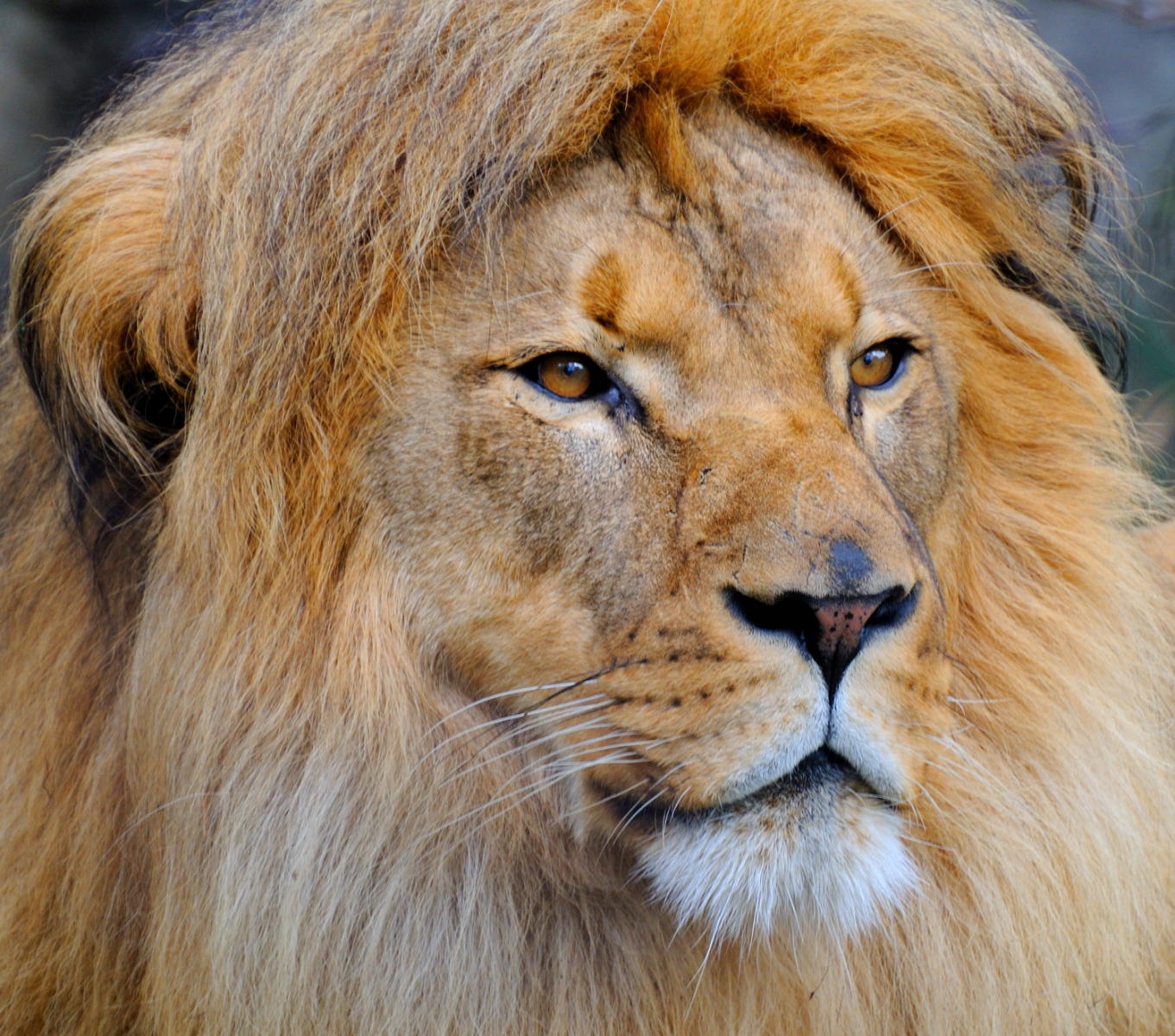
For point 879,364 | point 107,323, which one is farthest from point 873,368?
point 107,323

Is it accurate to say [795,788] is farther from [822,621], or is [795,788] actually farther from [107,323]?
[107,323]

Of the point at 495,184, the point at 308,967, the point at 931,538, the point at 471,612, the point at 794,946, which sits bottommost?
the point at 308,967

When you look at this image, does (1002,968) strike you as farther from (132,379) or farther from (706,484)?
(132,379)

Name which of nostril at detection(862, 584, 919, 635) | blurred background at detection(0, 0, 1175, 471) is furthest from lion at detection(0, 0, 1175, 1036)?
blurred background at detection(0, 0, 1175, 471)

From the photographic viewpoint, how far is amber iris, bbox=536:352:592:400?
165cm

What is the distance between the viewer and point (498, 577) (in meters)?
1.62

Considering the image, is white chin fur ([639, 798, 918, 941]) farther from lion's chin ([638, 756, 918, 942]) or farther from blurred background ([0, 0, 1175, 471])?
blurred background ([0, 0, 1175, 471])

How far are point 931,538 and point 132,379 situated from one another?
40.1 inches

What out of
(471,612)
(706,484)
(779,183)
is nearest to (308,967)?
(471,612)

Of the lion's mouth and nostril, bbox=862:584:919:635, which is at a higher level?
nostril, bbox=862:584:919:635

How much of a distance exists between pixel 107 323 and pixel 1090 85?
248 cm

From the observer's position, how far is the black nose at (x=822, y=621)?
4.65 feet

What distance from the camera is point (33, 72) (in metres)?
3.81

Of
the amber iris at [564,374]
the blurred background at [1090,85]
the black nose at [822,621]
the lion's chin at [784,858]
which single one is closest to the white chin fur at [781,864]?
the lion's chin at [784,858]
